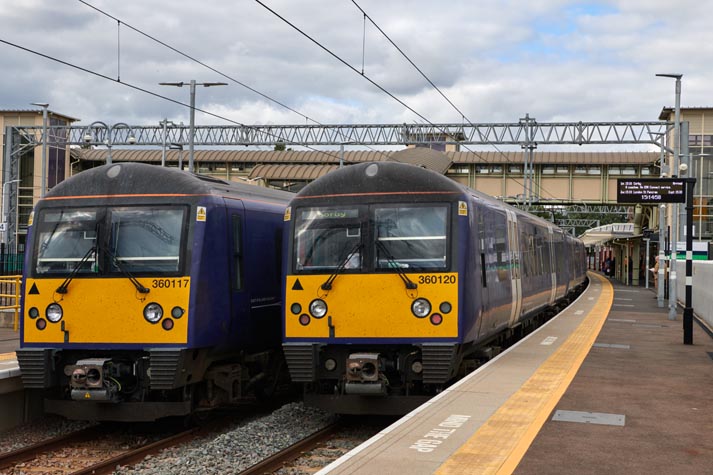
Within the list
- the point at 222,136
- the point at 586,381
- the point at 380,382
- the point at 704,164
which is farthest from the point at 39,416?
the point at 704,164

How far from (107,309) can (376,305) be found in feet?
10.1

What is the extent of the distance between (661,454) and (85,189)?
23.3ft

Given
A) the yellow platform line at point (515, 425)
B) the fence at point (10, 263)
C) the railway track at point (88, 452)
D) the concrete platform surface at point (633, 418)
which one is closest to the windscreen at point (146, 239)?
the railway track at point (88, 452)

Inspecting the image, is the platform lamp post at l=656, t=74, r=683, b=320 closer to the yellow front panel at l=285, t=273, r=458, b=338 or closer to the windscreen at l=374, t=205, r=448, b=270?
the windscreen at l=374, t=205, r=448, b=270

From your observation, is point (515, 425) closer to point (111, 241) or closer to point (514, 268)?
point (111, 241)

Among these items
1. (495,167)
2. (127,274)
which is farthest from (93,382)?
(495,167)

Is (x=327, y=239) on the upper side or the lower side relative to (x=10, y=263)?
upper

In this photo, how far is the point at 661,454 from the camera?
7703 mm

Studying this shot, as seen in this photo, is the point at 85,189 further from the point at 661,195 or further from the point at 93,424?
the point at 661,195

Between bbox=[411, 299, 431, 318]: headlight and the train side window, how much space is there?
91.3 inches

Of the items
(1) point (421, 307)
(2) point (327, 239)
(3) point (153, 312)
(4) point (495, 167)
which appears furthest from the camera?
(4) point (495, 167)

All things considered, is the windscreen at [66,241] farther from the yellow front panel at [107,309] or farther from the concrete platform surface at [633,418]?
the concrete platform surface at [633,418]

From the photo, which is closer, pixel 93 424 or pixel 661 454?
pixel 661 454

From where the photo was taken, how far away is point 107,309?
1057 cm
